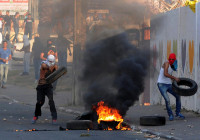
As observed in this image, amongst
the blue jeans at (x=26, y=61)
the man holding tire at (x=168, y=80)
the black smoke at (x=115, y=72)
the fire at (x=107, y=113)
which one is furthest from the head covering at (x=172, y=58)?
the blue jeans at (x=26, y=61)

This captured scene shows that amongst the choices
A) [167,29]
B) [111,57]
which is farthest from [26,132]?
[167,29]

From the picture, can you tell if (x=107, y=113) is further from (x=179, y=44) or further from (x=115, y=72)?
(x=179, y=44)

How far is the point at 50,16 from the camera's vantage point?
821 inches

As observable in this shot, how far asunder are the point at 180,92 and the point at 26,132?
3969 millimetres

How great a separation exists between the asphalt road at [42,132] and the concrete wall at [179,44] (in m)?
3.53

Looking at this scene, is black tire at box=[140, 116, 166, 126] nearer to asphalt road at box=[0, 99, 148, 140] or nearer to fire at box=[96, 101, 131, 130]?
fire at box=[96, 101, 131, 130]

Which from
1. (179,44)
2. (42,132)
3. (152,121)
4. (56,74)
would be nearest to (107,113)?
(152,121)

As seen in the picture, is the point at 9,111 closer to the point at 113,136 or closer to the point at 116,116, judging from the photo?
the point at 116,116

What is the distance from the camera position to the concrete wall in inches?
668

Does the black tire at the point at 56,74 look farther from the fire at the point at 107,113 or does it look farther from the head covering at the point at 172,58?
the head covering at the point at 172,58

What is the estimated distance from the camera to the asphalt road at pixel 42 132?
12625mm

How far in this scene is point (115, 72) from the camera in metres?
15.7

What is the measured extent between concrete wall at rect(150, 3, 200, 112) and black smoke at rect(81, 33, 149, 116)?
1852 millimetres

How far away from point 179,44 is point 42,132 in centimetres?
659
